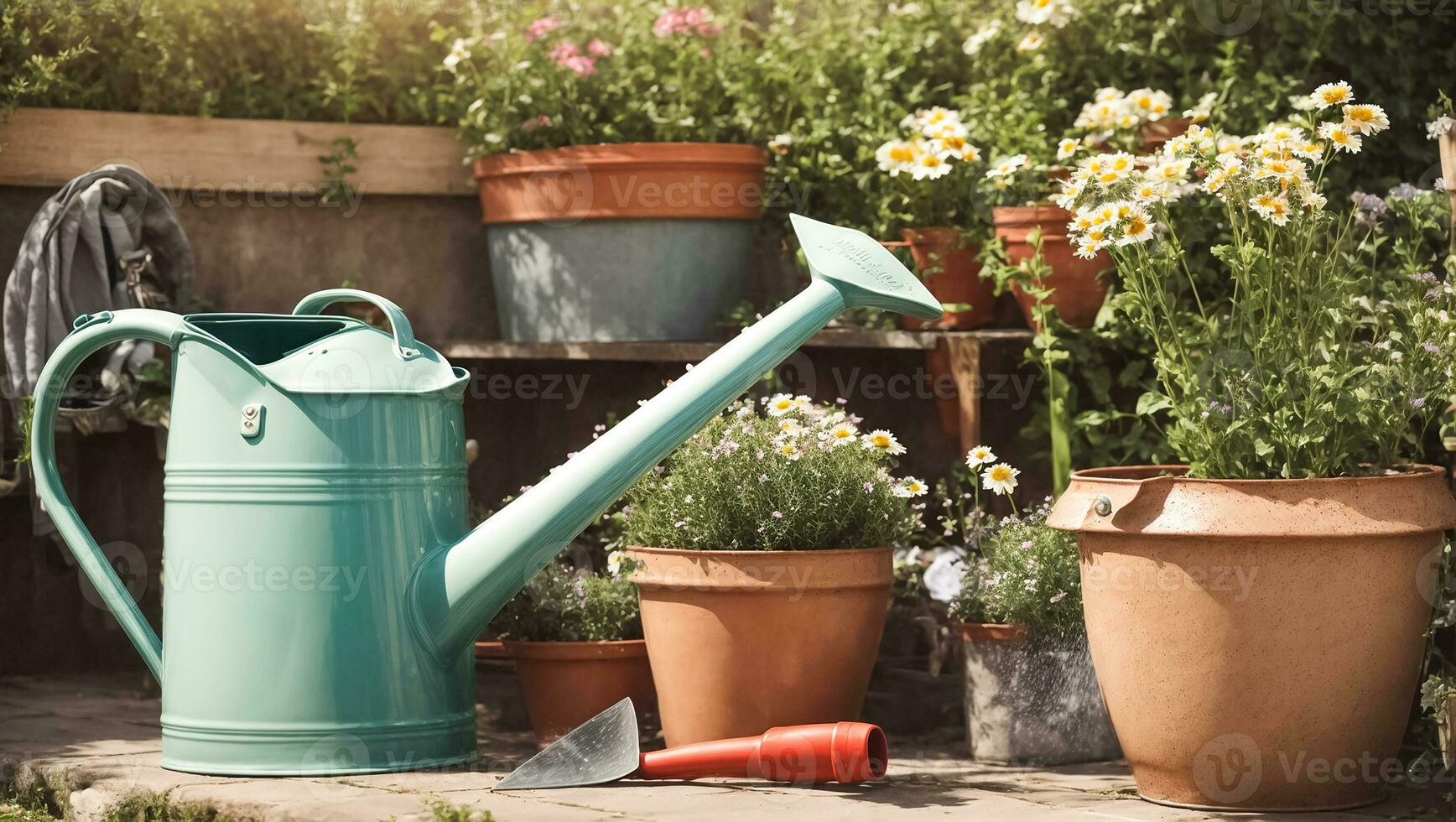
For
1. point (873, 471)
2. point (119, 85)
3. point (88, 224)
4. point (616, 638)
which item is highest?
point (119, 85)

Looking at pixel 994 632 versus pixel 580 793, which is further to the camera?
pixel 994 632

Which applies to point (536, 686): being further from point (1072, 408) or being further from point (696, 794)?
point (1072, 408)

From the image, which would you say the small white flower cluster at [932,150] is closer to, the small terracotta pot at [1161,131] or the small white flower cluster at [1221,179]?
the small terracotta pot at [1161,131]

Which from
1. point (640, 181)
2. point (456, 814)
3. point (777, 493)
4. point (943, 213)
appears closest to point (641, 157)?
point (640, 181)

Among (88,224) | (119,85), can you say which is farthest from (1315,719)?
(119,85)

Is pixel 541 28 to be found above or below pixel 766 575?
above

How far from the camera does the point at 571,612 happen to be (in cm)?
336

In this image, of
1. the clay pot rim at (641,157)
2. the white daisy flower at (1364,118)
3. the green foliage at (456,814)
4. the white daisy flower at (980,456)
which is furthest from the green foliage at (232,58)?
the white daisy flower at (1364,118)

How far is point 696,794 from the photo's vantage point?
9.03 ft

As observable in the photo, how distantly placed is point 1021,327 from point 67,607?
2.31 meters

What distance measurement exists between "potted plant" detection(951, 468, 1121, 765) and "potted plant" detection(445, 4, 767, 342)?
1.14 meters

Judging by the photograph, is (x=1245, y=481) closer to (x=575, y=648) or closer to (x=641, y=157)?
(x=575, y=648)

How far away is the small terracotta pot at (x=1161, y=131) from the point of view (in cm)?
364

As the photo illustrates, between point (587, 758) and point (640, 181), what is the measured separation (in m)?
1.57
